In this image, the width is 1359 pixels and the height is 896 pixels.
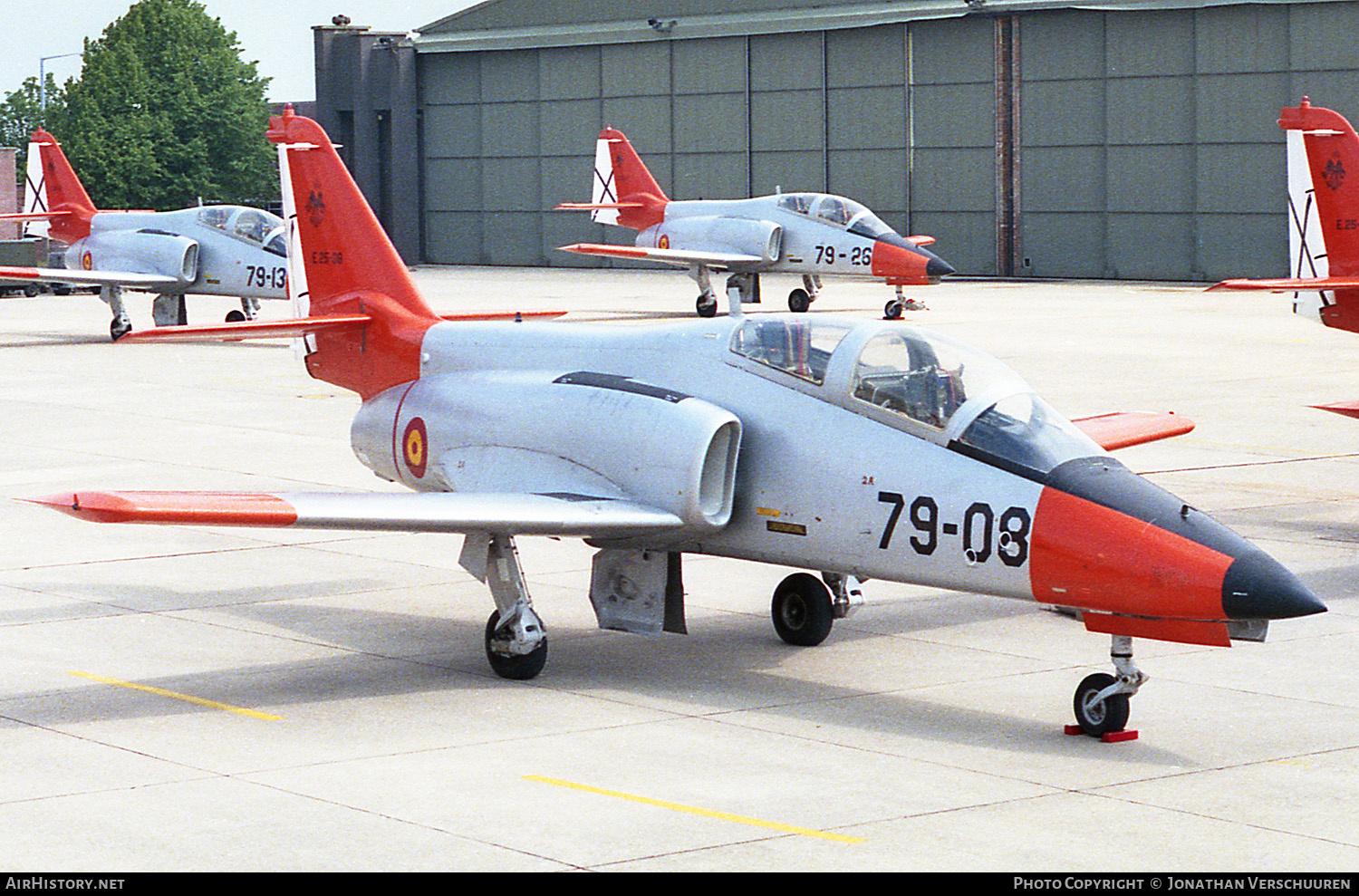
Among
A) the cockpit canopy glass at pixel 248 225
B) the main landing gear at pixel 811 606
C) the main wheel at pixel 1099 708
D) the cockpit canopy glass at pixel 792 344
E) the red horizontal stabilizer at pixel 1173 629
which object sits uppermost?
the cockpit canopy glass at pixel 248 225

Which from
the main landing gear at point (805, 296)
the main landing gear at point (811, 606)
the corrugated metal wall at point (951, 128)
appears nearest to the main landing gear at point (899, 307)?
the main landing gear at point (805, 296)

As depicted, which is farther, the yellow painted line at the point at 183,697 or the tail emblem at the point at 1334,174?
the tail emblem at the point at 1334,174

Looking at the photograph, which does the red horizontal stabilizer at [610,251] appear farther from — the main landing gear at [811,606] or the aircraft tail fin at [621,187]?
the main landing gear at [811,606]

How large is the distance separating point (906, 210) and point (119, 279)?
94.4 ft

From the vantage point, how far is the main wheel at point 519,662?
36.6ft

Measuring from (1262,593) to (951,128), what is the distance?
162ft

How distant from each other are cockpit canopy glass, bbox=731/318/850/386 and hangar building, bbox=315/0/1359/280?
42465mm

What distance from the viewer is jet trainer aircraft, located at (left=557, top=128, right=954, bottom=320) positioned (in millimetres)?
40500

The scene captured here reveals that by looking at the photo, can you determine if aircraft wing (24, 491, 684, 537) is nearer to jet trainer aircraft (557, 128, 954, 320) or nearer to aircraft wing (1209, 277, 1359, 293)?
aircraft wing (1209, 277, 1359, 293)

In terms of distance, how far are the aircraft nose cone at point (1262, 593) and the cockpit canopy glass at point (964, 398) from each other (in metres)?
1.25

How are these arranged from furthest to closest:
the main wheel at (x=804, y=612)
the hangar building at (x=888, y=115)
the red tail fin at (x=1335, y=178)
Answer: the hangar building at (x=888, y=115), the red tail fin at (x=1335, y=178), the main wheel at (x=804, y=612)

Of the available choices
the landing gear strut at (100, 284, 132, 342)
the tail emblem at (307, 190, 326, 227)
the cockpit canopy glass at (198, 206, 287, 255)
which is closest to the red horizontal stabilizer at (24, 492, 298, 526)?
the tail emblem at (307, 190, 326, 227)

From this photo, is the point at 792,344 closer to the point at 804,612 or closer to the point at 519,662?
the point at 804,612

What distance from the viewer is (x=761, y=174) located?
61.7m
